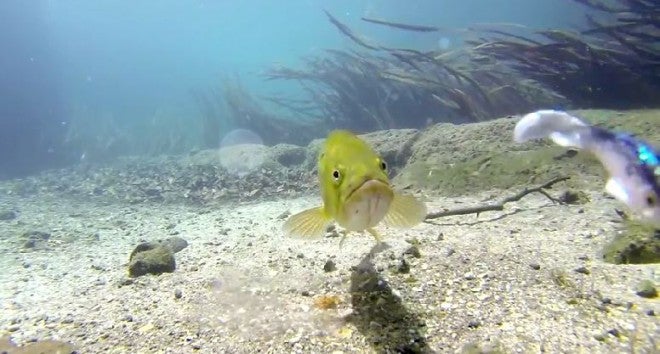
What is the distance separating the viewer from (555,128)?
4.78 ft

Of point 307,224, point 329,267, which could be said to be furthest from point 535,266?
point 307,224

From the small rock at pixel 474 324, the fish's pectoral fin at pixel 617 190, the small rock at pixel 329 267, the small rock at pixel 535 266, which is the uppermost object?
the fish's pectoral fin at pixel 617 190

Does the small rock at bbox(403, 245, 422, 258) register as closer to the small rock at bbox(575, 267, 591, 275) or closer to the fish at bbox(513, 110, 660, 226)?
the small rock at bbox(575, 267, 591, 275)

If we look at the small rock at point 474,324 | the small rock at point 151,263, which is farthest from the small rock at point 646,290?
the small rock at point 151,263

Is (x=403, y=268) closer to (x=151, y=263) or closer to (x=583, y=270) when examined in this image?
(x=583, y=270)

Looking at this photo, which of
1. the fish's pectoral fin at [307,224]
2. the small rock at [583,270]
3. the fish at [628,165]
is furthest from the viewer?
the small rock at [583,270]

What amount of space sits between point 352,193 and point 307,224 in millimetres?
699

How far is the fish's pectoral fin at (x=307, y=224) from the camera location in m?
2.35

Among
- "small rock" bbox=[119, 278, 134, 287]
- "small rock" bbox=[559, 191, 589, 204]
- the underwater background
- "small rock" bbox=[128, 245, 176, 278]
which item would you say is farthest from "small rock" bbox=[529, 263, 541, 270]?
"small rock" bbox=[119, 278, 134, 287]

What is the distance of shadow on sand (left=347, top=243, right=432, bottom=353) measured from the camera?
6.63ft

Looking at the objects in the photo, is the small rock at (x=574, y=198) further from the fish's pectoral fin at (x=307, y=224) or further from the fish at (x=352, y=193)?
the fish's pectoral fin at (x=307, y=224)

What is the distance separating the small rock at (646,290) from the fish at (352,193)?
4.16 feet

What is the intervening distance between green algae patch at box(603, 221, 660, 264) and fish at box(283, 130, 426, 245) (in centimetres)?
157

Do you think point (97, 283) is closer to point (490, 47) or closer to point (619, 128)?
point (619, 128)
